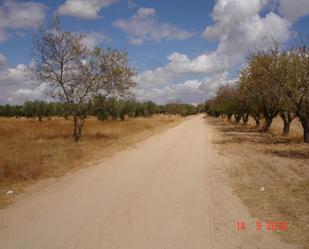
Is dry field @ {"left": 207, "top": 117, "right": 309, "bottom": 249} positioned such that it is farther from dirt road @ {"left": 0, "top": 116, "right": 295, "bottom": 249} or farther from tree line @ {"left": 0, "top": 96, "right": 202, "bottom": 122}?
tree line @ {"left": 0, "top": 96, "right": 202, "bottom": 122}

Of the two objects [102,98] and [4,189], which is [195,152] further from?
[4,189]

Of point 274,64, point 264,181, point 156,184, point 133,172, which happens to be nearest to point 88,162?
point 133,172

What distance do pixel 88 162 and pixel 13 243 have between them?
32.9ft

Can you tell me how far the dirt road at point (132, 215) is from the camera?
21.1 feet

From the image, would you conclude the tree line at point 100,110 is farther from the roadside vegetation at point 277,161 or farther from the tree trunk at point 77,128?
the roadside vegetation at point 277,161

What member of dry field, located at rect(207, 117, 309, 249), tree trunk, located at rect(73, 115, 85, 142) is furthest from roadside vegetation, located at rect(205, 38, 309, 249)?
tree trunk, located at rect(73, 115, 85, 142)
